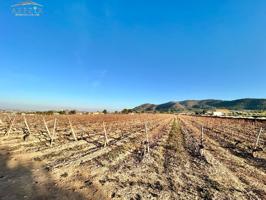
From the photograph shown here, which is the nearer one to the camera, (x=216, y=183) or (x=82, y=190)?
(x=82, y=190)

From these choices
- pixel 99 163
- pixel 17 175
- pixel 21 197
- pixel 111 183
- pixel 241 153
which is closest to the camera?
pixel 21 197

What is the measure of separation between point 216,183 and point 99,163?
641 centimetres

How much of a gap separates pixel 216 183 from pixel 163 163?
3.50m

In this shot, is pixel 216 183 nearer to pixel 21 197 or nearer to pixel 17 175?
pixel 21 197

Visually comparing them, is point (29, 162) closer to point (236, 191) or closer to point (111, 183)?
point (111, 183)

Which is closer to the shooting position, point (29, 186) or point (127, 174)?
point (29, 186)

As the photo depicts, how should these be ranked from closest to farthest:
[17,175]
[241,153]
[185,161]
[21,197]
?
[21,197], [17,175], [185,161], [241,153]

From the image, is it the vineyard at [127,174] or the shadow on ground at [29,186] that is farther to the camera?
the vineyard at [127,174]

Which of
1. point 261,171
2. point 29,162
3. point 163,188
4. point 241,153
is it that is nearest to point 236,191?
point 163,188

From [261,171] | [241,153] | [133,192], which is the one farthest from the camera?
[241,153]

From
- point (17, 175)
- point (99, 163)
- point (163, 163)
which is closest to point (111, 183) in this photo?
point (99, 163)

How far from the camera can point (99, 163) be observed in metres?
11.0

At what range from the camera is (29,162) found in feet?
36.8

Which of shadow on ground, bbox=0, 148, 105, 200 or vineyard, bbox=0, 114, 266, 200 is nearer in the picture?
shadow on ground, bbox=0, 148, 105, 200
